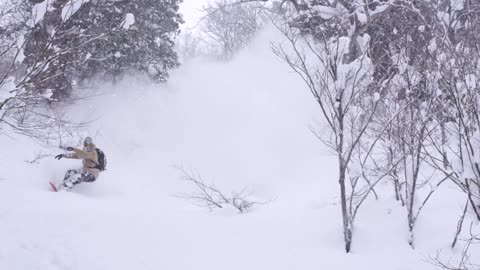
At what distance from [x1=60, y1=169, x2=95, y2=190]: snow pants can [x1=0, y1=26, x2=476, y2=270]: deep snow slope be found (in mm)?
300

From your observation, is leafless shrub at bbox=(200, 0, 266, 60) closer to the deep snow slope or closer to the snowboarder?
the deep snow slope

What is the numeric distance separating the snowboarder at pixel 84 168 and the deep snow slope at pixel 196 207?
0.33m

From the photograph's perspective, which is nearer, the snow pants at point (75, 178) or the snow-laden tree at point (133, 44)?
the snow pants at point (75, 178)

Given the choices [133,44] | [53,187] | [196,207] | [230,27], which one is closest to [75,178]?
[53,187]

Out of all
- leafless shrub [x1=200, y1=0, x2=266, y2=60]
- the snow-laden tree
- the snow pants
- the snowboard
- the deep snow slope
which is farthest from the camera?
leafless shrub [x1=200, y1=0, x2=266, y2=60]

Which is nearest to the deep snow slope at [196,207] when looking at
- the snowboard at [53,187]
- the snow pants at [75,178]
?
the snowboard at [53,187]

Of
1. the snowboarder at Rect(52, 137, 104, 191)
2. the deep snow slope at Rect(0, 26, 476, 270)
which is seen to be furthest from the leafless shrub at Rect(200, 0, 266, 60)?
the snowboarder at Rect(52, 137, 104, 191)

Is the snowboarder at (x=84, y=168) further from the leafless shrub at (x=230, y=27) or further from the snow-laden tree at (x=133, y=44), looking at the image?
the leafless shrub at (x=230, y=27)

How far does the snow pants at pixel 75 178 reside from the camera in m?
7.87

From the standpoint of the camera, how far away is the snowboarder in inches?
310

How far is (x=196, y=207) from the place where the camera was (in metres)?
8.80

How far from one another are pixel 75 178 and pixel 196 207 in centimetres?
260

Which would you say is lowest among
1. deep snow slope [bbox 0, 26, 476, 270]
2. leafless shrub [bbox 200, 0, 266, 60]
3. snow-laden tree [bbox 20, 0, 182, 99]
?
deep snow slope [bbox 0, 26, 476, 270]

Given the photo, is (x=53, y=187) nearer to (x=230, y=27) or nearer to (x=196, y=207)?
(x=196, y=207)
